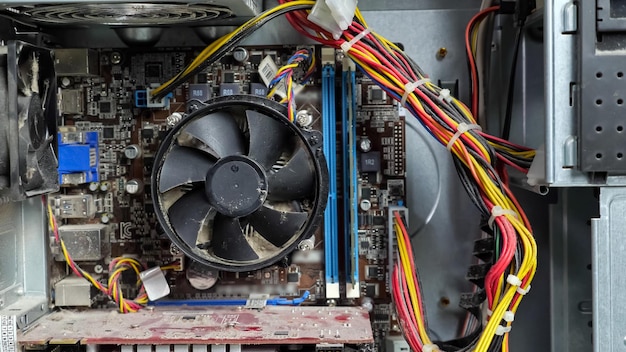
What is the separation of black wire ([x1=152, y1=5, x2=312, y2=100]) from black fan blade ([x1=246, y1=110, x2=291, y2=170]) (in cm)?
24

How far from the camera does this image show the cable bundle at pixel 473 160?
165cm

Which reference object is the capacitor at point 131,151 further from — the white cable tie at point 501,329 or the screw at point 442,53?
the white cable tie at point 501,329

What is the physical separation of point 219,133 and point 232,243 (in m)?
0.35

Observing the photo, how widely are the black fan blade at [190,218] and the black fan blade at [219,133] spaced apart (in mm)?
168

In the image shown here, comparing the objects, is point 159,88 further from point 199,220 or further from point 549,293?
point 549,293

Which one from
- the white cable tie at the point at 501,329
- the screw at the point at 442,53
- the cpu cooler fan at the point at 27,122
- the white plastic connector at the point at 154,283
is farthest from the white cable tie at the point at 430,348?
the cpu cooler fan at the point at 27,122

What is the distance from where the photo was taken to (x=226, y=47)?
1911 mm

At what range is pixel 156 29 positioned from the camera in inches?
82.9

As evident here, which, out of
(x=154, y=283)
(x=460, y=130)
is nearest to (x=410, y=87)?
(x=460, y=130)

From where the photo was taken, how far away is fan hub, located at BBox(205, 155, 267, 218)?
178 cm

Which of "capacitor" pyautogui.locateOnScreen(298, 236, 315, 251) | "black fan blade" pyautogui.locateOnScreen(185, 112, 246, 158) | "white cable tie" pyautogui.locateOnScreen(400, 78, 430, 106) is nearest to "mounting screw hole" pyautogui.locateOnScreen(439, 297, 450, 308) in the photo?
"capacitor" pyautogui.locateOnScreen(298, 236, 315, 251)

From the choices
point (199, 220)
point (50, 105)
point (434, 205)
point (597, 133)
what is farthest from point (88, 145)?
point (597, 133)

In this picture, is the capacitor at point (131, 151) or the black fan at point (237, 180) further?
the capacitor at point (131, 151)

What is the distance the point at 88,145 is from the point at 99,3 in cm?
63
